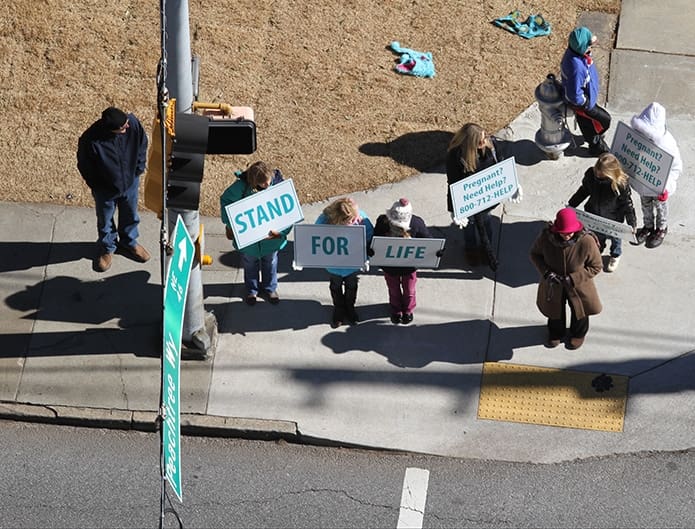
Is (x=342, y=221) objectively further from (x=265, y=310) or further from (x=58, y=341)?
(x=58, y=341)

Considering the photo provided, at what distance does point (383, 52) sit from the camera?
12.2 metres

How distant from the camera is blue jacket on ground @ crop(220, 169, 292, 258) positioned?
348 inches

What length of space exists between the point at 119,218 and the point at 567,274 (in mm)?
4110

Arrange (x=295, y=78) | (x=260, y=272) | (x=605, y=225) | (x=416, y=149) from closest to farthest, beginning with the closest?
(x=605, y=225)
(x=260, y=272)
(x=416, y=149)
(x=295, y=78)

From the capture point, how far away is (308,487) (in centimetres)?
854

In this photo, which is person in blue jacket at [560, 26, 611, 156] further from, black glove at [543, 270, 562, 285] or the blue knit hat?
black glove at [543, 270, 562, 285]

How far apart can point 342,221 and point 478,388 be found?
1.88 meters

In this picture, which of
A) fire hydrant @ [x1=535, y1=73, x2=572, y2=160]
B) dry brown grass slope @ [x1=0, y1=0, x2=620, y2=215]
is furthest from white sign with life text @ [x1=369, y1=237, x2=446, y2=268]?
fire hydrant @ [x1=535, y1=73, x2=572, y2=160]

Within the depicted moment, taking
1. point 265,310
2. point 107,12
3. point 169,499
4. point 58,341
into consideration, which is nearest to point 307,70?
point 107,12

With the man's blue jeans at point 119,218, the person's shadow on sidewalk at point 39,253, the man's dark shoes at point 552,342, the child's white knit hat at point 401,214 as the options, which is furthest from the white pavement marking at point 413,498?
the person's shadow on sidewalk at point 39,253

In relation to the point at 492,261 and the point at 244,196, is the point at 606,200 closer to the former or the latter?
the point at 492,261

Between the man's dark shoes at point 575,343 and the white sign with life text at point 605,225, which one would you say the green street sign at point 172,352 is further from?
the man's dark shoes at point 575,343

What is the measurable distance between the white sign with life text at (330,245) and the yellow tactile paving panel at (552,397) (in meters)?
1.57

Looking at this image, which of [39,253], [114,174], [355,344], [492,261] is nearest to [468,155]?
[492,261]
